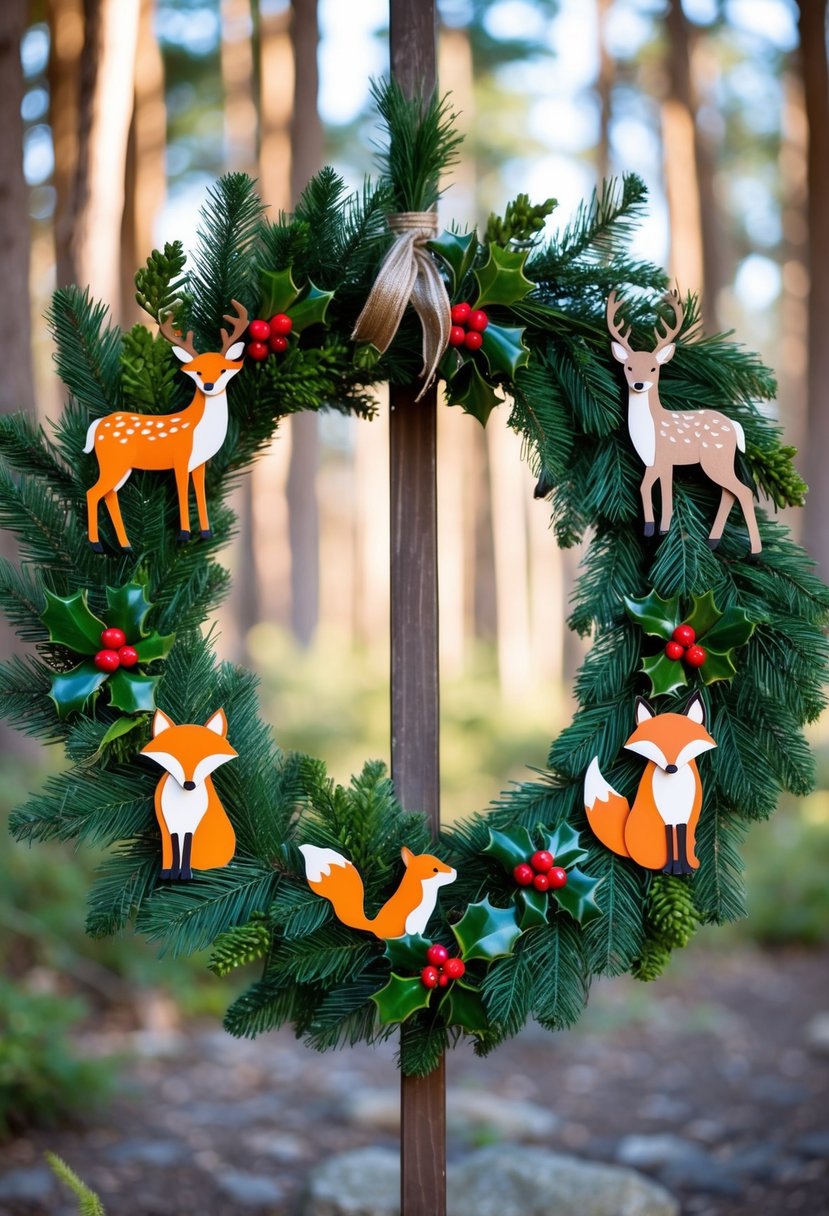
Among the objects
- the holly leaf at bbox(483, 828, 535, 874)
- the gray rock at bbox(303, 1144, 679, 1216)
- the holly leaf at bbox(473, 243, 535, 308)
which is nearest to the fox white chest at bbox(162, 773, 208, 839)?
the holly leaf at bbox(483, 828, 535, 874)

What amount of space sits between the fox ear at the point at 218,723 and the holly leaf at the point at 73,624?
22 cm

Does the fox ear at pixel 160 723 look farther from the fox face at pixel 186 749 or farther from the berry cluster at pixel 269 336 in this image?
the berry cluster at pixel 269 336

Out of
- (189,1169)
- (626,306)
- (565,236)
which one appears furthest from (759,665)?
(189,1169)

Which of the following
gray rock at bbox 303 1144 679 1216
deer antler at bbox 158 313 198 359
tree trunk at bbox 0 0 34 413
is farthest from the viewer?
tree trunk at bbox 0 0 34 413

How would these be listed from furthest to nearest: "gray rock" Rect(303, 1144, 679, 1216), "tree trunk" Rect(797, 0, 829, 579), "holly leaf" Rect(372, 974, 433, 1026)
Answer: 1. "tree trunk" Rect(797, 0, 829, 579)
2. "gray rock" Rect(303, 1144, 679, 1216)
3. "holly leaf" Rect(372, 974, 433, 1026)

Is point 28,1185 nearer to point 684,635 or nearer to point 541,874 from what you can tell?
point 541,874

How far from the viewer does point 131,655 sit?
187cm

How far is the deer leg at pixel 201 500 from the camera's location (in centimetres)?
196

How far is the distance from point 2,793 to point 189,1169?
6.46 feet

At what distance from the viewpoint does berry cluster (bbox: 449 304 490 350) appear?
196cm

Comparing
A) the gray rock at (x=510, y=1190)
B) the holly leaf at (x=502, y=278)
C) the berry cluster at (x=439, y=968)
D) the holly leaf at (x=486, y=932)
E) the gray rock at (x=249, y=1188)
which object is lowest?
the gray rock at (x=249, y=1188)

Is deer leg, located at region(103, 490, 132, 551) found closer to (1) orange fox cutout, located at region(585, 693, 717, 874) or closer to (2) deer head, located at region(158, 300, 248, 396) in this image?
(2) deer head, located at region(158, 300, 248, 396)

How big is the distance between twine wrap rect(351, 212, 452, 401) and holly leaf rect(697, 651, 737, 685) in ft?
2.39

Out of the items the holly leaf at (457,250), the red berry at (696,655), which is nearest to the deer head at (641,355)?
the holly leaf at (457,250)
